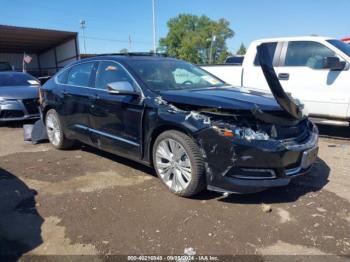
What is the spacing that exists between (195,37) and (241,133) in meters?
74.6

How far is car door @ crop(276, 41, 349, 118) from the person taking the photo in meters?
6.30

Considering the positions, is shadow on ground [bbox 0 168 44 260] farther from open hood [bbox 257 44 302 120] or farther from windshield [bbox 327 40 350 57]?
windshield [bbox 327 40 350 57]

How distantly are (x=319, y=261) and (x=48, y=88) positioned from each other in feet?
16.9

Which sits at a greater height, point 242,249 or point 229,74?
point 229,74

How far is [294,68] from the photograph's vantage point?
22.4ft

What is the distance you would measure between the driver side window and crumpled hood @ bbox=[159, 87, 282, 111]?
2.29 ft

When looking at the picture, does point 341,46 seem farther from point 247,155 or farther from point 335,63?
point 247,155

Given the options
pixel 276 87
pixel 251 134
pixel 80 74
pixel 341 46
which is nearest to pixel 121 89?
pixel 80 74

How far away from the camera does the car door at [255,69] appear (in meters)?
7.15

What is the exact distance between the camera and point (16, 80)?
384 inches

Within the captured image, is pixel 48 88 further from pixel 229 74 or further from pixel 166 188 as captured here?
pixel 229 74

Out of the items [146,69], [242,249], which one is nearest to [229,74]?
[146,69]

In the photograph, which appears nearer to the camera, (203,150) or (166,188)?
(203,150)

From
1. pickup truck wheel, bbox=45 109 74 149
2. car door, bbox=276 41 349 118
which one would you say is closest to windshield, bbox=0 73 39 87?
pickup truck wheel, bbox=45 109 74 149
